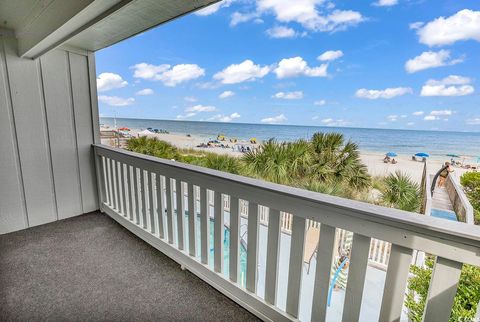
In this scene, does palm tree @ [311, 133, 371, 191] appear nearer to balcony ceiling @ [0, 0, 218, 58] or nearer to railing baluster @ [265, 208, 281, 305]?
railing baluster @ [265, 208, 281, 305]

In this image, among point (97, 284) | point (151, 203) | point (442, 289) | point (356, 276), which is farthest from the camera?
point (151, 203)

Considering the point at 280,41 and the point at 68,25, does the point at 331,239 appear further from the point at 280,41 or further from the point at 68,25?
the point at 280,41

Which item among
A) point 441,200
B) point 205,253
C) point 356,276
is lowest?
point 205,253

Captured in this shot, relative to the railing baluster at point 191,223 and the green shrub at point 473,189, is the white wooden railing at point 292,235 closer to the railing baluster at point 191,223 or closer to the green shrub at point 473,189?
the railing baluster at point 191,223

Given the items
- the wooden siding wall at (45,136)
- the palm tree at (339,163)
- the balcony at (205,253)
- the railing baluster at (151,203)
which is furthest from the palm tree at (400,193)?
the wooden siding wall at (45,136)

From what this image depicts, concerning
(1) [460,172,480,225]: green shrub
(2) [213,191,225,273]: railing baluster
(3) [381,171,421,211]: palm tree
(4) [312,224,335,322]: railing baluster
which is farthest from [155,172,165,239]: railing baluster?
(3) [381,171,421,211]: palm tree

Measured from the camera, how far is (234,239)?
56.6 inches

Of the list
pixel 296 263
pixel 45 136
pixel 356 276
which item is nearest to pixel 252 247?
pixel 296 263

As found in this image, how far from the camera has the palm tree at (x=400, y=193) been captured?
194 inches

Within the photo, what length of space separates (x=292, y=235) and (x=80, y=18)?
1.69 m

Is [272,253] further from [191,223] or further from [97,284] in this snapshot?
[97,284]

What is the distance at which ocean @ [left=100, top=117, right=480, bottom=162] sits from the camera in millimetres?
8734

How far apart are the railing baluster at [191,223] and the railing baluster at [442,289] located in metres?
1.33

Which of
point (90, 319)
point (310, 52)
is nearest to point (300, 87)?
point (310, 52)
